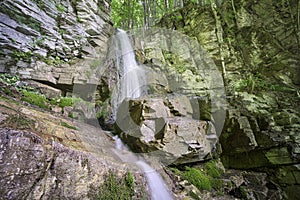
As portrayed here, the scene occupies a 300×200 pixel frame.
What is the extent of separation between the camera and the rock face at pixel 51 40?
6.41 meters

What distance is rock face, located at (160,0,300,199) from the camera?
19.8 feet

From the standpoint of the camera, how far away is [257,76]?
881cm

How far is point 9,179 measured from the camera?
1968mm

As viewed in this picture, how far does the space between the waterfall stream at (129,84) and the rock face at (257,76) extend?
396 centimetres

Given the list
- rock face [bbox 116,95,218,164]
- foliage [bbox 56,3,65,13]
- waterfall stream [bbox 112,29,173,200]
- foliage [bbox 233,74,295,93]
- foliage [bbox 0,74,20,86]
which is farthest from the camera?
foliage [bbox 56,3,65,13]

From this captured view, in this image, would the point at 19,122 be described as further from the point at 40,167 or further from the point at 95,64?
the point at 95,64

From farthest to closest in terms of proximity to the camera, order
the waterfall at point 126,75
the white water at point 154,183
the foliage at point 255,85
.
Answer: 1. the waterfall at point 126,75
2. the foliage at point 255,85
3. the white water at point 154,183

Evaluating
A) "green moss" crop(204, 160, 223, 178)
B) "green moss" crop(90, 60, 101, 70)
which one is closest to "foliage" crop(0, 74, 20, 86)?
"green moss" crop(90, 60, 101, 70)

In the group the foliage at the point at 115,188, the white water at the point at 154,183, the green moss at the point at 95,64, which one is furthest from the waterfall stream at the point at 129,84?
the green moss at the point at 95,64

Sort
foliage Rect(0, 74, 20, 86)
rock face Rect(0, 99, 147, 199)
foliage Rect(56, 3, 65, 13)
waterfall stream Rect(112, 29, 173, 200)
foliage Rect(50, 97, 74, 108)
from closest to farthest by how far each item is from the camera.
Answer: rock face Rect(0, 99, 147, 199), waterfall stream Rect(112, 29, 173, 200), foliage Rect(0, 74, 20, 86), foliage Rect(50, 97, 74, 108), foliage Rect(56, 3, 65, 13)

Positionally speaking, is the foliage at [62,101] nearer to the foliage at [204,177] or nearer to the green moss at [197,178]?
the foliage at [204,177]

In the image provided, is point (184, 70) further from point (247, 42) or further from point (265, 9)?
point (265, 9)

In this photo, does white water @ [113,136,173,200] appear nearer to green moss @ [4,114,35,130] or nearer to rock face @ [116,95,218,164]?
rock face @ [116,95,218,164]

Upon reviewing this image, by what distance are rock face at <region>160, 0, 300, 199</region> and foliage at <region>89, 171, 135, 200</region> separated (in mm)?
4840
